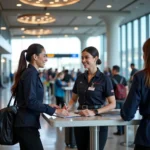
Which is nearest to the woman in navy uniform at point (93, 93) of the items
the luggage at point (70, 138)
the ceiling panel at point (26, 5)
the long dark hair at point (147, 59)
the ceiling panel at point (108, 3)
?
the long dark hair at point (147, 59)

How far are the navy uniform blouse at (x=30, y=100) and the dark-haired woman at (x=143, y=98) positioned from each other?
2.51 feet

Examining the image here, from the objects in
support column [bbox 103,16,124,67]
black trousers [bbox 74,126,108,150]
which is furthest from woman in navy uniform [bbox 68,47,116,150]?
support column [bbox 103,16,124,67]

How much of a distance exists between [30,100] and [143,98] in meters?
0.95

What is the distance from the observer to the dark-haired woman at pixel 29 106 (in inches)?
110

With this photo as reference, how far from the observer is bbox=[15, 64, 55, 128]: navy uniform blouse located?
2.78m

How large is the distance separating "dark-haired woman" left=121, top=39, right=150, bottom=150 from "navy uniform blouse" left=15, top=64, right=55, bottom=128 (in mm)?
765

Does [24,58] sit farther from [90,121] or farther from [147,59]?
[147,59]

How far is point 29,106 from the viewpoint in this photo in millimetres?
2760

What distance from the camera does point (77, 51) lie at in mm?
33562

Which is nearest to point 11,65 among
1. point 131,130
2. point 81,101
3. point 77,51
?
point 77,51

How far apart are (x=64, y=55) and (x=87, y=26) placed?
810cm

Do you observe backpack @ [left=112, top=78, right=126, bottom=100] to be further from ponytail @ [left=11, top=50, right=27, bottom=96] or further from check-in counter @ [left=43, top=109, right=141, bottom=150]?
ponytail @ [left=11, top=50, right=27, bottom=96]

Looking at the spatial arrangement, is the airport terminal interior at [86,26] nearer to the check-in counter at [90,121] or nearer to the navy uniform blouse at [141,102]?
the check-in counter at [90,121]

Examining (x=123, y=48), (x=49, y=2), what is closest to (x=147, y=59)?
(x=49, y=2)
